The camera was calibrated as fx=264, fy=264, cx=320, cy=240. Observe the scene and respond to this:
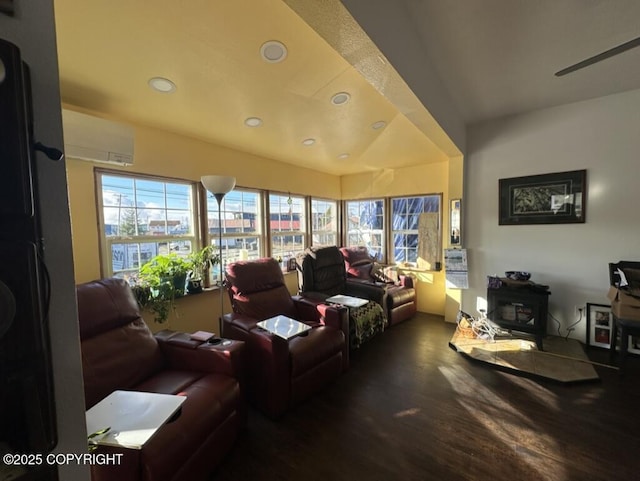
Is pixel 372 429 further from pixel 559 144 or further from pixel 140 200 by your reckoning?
pixel 559 144

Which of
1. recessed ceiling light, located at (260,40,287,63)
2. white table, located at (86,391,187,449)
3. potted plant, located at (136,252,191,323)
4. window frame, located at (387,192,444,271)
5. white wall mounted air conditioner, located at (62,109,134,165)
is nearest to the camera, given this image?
white table, located at (86,391,187,449)

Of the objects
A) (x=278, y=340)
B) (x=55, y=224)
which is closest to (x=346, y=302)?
(x=278, y=340)

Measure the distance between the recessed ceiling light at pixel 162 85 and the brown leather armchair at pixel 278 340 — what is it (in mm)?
1559

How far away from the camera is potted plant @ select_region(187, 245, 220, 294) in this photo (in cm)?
279

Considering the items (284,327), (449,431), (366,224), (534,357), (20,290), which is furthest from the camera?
(366,224)

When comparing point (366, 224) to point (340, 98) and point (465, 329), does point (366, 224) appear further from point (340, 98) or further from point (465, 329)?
point (340, 98)

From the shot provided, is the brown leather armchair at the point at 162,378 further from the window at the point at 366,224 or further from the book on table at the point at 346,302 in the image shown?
the window at the point at 366,224

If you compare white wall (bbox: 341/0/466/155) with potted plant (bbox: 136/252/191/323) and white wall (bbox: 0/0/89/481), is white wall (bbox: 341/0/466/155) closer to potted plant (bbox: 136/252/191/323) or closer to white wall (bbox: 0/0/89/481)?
white wall (bbox: 0/0/89/481)

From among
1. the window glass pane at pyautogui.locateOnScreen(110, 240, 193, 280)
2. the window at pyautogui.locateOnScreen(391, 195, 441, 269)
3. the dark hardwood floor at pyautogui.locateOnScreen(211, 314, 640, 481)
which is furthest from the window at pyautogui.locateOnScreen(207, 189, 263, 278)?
the window at pyautogui.locateOnScreen(391, 195, 441, 269)

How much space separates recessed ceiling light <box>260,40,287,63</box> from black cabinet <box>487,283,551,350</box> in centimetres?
324

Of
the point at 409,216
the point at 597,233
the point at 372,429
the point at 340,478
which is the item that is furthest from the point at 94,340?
the point at 597,233

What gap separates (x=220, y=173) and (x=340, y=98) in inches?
64.6

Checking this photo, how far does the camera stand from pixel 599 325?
288cm

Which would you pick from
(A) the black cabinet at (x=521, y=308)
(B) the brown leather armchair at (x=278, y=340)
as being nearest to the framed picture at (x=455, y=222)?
(A) the black cabinet at (x=521, y=308)
